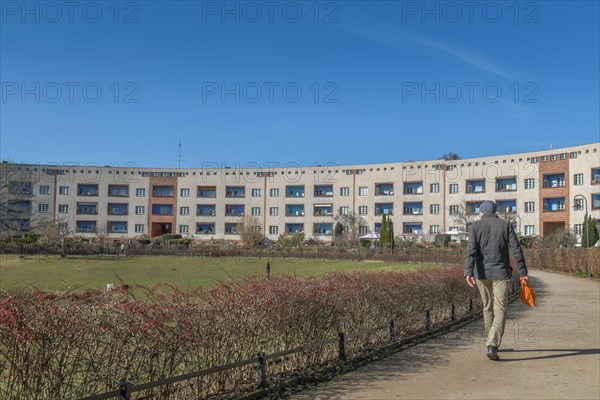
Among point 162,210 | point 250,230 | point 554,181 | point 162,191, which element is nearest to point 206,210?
point 162,210

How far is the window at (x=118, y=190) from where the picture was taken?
307 feet

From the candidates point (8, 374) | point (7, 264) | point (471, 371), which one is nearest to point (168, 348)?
point (8, 374)

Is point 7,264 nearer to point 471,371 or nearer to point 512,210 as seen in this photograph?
point 471,371

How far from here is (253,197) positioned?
9162 centimetres

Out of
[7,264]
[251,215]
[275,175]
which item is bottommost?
[7,264]

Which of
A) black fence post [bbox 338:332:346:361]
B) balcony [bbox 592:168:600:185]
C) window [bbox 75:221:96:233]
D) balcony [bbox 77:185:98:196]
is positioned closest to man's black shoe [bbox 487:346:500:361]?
black fence post [bbox 338:332:346:361]

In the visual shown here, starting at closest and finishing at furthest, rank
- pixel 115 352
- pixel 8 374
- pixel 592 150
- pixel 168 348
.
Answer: pixel 8 374, pixel 115 352, pixel 168 348, pixel 592 150

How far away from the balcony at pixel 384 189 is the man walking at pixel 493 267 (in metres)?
76.5

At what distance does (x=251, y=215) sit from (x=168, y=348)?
8562 cm

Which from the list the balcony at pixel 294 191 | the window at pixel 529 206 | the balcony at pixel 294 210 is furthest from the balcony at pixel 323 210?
the window at pixel 529 206

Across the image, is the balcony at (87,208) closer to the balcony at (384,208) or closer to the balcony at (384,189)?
the balcony at (384,208)

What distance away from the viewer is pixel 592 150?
66.9 meters

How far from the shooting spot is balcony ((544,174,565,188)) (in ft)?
230

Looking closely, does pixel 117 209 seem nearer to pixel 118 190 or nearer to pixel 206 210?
pixel 118 190
